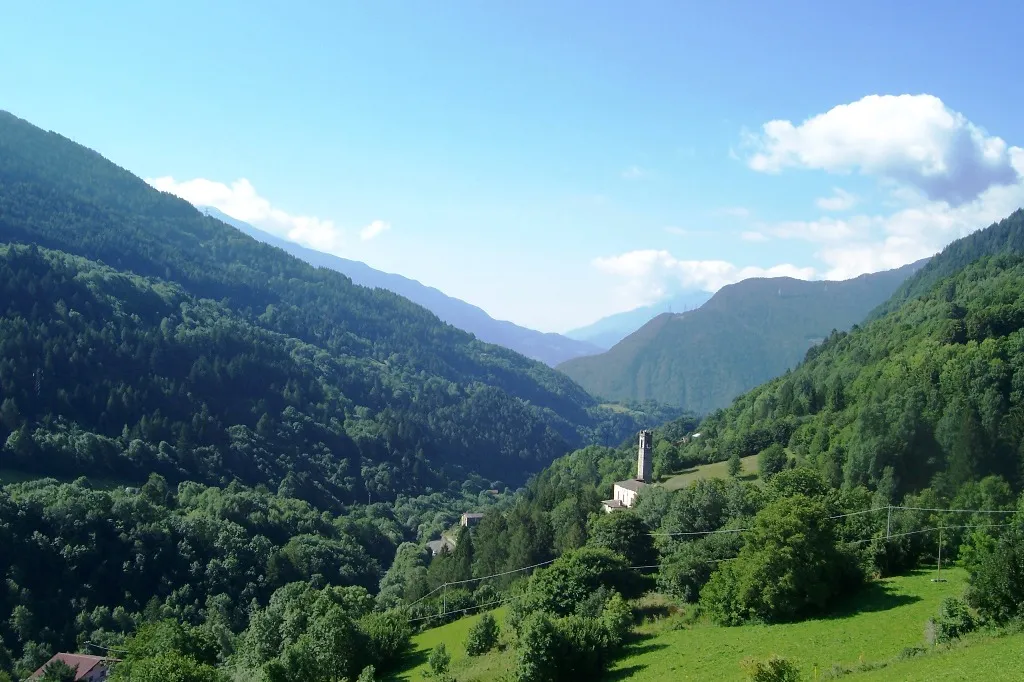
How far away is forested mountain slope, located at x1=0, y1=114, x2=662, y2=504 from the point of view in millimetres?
93438

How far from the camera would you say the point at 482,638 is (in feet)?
114

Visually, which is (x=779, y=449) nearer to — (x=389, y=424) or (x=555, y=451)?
(x=389, y=424)

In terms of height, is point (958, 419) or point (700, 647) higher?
point (958, 419)

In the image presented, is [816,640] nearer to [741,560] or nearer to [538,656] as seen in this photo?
[741,560]

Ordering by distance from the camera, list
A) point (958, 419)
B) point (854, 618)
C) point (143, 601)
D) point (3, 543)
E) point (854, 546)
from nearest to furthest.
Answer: point (854, 618)
point (854, 546)
point (958, 419)
point (3, 543)
point (143, 601)

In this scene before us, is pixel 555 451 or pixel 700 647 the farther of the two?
pixel 555 451

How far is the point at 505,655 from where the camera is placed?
106 ft

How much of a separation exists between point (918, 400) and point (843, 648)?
39398 millimetres

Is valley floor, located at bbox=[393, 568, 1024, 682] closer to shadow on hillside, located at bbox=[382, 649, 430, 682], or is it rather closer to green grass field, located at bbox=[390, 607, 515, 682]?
green grass field, located at bbox=[390, 607, 515, 682]

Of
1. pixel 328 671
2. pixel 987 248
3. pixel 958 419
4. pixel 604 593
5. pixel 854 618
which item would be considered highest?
pixel 987 248

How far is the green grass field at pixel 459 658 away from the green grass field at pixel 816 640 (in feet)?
17.6

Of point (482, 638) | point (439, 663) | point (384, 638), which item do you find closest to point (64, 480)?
point (384, 638)

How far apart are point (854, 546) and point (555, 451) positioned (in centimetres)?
15250

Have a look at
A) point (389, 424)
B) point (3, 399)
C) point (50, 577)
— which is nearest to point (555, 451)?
point (389, 424)
